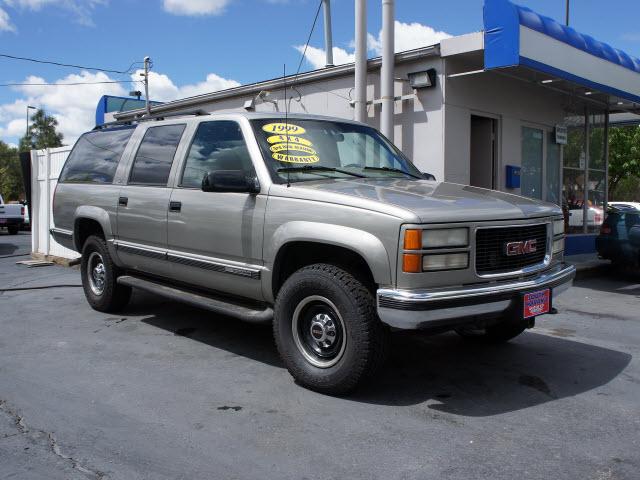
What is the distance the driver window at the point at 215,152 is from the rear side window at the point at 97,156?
133 centimetres

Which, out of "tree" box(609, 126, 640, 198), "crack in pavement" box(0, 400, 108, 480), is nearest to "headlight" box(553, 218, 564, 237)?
"crack in pavement" box(0, 400, 108, 480)

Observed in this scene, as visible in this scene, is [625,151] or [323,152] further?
[625,151]

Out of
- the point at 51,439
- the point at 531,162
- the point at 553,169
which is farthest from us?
the point at 553,169

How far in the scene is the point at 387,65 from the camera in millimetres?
9227

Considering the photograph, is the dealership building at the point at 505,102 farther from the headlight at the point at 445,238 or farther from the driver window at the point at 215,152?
the headlight at the point at 445,238

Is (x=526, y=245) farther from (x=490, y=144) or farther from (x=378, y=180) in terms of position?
(x=490, y=144)

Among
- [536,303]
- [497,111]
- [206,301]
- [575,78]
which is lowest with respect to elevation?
[206,301]

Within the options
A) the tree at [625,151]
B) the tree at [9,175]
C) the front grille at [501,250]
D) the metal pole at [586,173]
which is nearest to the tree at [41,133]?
the tree at [9,175]

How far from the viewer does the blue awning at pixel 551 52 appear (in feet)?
26.9

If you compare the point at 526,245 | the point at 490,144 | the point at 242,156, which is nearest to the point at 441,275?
the point at 526,245

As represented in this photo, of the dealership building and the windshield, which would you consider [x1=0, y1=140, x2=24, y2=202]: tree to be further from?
the windshield

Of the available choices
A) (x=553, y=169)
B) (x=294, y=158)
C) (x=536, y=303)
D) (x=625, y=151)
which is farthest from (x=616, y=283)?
(x=625, y=151)

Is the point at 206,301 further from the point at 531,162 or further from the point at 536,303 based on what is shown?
the point at 531,162

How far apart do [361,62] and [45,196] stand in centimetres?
622
